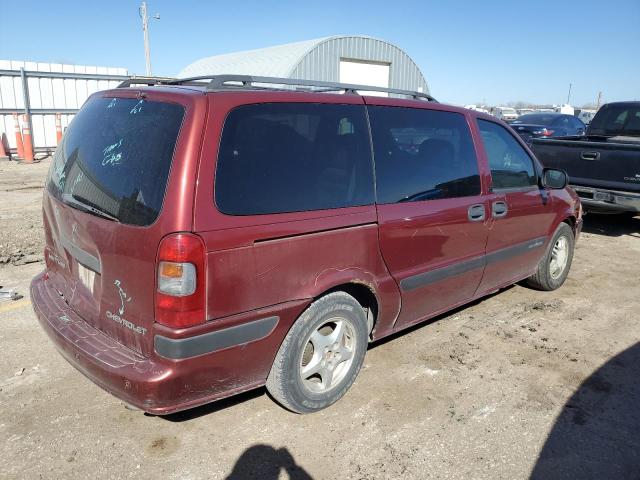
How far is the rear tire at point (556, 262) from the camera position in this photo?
484cm

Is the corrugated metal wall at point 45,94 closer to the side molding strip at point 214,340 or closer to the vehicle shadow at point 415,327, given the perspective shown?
the vehicle shadow at point 415,327

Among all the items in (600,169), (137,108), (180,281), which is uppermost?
(137,108)

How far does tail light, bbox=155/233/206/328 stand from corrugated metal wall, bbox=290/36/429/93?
19278mm

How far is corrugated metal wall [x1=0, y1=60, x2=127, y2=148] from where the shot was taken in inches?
606

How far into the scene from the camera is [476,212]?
3680 mm

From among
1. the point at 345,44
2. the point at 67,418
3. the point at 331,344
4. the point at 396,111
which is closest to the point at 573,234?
the point at 396,111

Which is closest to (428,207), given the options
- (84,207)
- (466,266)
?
Answer: (466,266)

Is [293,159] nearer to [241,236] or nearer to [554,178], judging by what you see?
[241,236]

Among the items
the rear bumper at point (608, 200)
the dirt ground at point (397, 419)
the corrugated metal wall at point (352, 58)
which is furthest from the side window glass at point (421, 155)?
the corrugated metal wall at point (352, 58)

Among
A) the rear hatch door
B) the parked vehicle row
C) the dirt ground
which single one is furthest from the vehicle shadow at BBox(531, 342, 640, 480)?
the parked vehicle row

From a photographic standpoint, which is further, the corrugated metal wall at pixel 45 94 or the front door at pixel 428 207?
the corrugated metal wall at pixel 45 94

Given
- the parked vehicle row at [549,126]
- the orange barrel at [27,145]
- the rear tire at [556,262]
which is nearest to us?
the rear tire at [556,262]

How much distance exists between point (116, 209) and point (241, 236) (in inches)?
24.9

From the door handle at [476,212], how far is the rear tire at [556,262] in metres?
1.42
